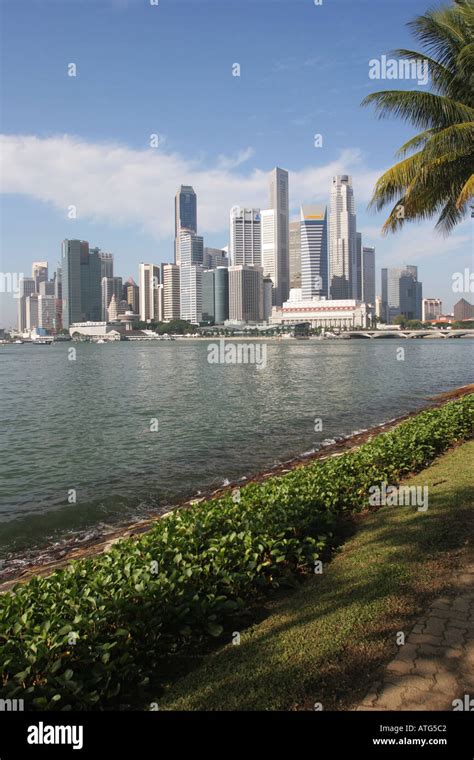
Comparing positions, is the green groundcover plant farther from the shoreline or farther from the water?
the water

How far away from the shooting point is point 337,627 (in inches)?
179

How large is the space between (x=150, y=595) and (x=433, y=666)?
7.28ft

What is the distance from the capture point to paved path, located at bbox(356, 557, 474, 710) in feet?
11.7

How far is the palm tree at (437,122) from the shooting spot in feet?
43.7

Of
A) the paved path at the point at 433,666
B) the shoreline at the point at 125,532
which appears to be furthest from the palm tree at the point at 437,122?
the paved path at the point at 433,666

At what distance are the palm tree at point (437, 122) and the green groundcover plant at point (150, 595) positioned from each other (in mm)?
9169

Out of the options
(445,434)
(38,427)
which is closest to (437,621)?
(445,434)

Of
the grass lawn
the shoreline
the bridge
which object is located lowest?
the shoreline

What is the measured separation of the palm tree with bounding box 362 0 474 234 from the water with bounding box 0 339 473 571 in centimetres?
773

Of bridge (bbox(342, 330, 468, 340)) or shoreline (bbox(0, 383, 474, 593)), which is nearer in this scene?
shoreline (bbox(0, 383, 474, 593))

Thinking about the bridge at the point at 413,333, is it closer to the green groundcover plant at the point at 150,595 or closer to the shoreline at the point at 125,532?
the shoreline at the point at 125,532

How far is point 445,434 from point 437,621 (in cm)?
848

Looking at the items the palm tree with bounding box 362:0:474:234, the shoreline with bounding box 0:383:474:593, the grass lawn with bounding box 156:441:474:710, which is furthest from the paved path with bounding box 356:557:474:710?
the palm tree with bounding box 362:0:474:234

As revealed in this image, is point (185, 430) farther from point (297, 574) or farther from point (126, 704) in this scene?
point (126, 704)
